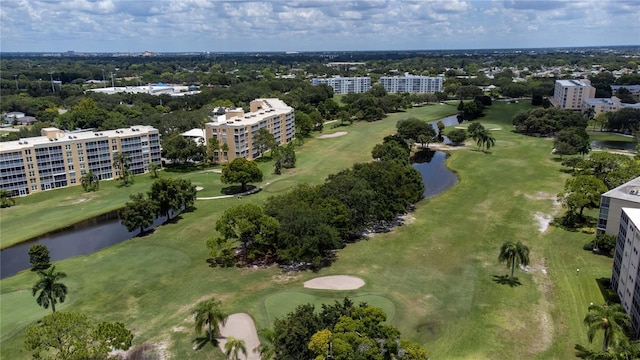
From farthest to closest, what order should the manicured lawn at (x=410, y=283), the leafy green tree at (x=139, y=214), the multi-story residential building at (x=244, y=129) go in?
1. the multi-story residential building at (x=244, y=129)
2. the leafy green tree at (x=139, y=214)
3. the manicured lawn at (x=410, y=283)

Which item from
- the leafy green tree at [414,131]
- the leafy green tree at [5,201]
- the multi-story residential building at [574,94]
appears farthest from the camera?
the multi-story residential building at [574,94]

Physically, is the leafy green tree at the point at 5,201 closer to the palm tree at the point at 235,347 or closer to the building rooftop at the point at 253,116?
the building rooftop at the point at 253,116

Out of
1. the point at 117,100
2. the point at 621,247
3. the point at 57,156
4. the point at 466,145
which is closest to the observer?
the point at 621,247

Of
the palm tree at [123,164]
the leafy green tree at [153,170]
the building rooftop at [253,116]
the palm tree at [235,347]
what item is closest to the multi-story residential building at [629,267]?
the palm tree at [235,347]

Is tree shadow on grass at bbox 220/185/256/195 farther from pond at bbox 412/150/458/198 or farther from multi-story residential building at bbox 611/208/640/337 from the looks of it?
multi-story residential building at bbox 611/208/640/337

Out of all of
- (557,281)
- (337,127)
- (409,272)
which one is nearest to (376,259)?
(409,272)

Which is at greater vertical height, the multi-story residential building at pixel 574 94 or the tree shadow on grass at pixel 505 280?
the multi-story residential building at pixel 574 94

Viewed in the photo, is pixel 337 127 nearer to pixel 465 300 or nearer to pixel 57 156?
pixel 57 156
